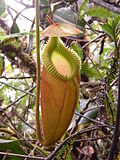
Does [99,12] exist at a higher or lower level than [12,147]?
higher

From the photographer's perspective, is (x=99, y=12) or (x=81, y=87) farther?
(x=81, y=87)

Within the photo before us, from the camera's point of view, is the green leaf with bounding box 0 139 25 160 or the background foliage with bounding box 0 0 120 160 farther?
the green leaf with bounding box 0 139 25 160

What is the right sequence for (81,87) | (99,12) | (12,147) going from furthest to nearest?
(81,87) < (12,147) < (99,12)

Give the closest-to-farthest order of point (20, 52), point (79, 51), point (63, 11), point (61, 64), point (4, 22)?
point (61, 64) < point (79, 51) < point (63, 11) < point (20, 52) < point (4, 22)

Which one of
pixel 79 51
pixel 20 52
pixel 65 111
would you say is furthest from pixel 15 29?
pixel 65 111

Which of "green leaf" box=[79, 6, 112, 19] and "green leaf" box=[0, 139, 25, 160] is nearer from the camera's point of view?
"green leaf" box=[79, 6, 112, 19]

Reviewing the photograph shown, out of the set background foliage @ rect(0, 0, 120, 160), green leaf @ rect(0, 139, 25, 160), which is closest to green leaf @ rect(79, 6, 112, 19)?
background foliage @ rect(0, 0, 120, 160)

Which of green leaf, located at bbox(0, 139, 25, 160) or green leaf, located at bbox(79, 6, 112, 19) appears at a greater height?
green leaf, located at bbox(79, 6, 112, 19)

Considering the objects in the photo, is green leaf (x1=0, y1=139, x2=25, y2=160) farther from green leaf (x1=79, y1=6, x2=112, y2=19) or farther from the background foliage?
green leaf (x1=79, y1=6, x2=112, y2=19)

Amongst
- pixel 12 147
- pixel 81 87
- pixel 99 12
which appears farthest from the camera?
pixel 81 87

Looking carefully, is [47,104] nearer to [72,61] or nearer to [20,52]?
[72,61]

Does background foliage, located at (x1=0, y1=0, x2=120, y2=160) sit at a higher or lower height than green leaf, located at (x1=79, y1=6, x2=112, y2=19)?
lower
